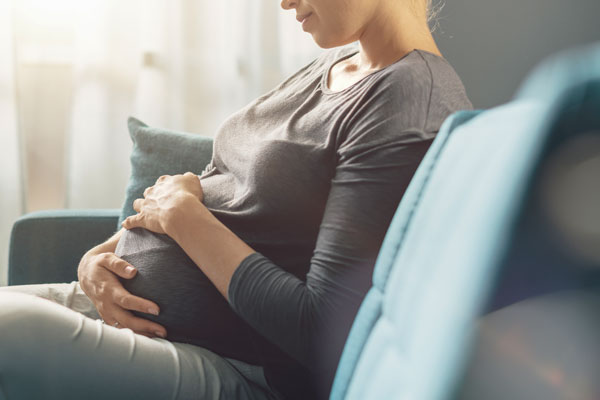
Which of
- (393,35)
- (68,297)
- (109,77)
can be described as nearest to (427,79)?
(393,35)

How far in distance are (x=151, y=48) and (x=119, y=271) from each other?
1269 mm

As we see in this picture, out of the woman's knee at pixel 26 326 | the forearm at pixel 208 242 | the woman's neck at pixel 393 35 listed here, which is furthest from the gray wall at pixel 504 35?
the woman's knee at pixel 26 326

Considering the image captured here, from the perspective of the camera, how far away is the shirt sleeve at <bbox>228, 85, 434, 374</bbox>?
72 centimetres

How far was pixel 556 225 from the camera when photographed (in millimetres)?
353

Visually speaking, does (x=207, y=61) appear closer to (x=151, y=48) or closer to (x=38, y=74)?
(x=151, y=48)

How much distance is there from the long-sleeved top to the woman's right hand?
172mm

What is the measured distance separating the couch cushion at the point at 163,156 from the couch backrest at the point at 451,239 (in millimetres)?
845

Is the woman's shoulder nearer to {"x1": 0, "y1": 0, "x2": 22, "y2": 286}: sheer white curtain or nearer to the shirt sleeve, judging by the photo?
the shirt sleeve

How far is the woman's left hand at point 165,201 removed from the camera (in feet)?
2.90

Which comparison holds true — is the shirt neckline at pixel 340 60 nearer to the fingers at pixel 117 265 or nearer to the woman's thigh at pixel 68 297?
the fingers at pixel 117 265

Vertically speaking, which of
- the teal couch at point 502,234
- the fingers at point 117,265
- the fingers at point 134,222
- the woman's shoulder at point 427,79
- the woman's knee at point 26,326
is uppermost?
the woman's shoulder at point 427,79

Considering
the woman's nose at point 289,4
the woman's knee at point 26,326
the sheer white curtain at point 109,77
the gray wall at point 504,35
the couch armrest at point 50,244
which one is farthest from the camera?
the sheer white curtain at point 109,77

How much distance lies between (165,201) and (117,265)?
0.14 m

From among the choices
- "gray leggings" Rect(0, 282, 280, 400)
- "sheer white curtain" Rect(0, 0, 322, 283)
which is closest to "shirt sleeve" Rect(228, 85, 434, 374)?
"gray leggings" Rect(0, 282, 280, 400)
